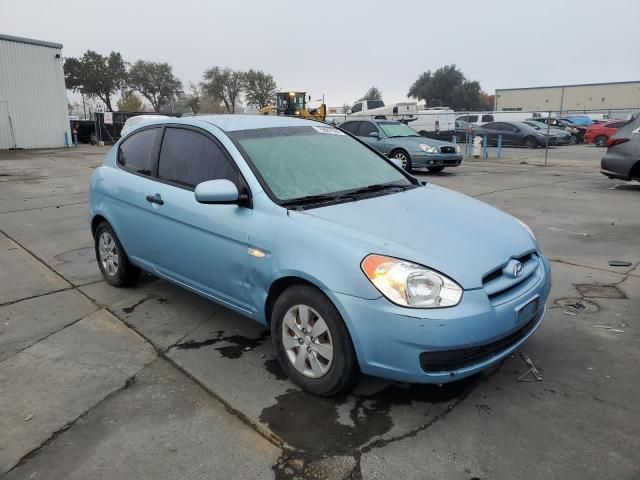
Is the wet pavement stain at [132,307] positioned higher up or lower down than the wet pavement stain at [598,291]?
A: lower down

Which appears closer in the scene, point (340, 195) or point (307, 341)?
point (307, 341)

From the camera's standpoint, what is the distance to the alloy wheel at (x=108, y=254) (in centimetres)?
488

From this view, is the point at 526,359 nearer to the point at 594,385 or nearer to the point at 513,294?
the point at 594,385

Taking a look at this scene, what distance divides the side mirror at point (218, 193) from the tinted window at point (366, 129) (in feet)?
38.2

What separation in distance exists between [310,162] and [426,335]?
1.72 m

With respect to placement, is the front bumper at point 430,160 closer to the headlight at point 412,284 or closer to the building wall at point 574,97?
the headlight at point 412,284

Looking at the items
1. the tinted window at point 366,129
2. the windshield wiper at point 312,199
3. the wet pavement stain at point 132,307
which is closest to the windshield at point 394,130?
the tinted window at point 366,129

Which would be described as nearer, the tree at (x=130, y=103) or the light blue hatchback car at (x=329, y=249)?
the light blue hatchback car at (x=329, y=249)

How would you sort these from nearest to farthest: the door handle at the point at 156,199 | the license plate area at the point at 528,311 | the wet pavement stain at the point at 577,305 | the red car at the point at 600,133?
1. the license plate area at the point at 528,311
2. the door handle at the point at 156,199
3. the wet pavement stain at the point at 577,305
4. the red car at the point at 600,133

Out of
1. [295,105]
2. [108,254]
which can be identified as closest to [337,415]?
[108,254]

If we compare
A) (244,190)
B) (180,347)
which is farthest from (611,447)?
(180,347)

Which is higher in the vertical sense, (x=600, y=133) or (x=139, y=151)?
(x=139, y=151)

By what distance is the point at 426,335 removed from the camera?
257 centimetres

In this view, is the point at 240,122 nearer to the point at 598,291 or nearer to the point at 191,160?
the point at 191,160
